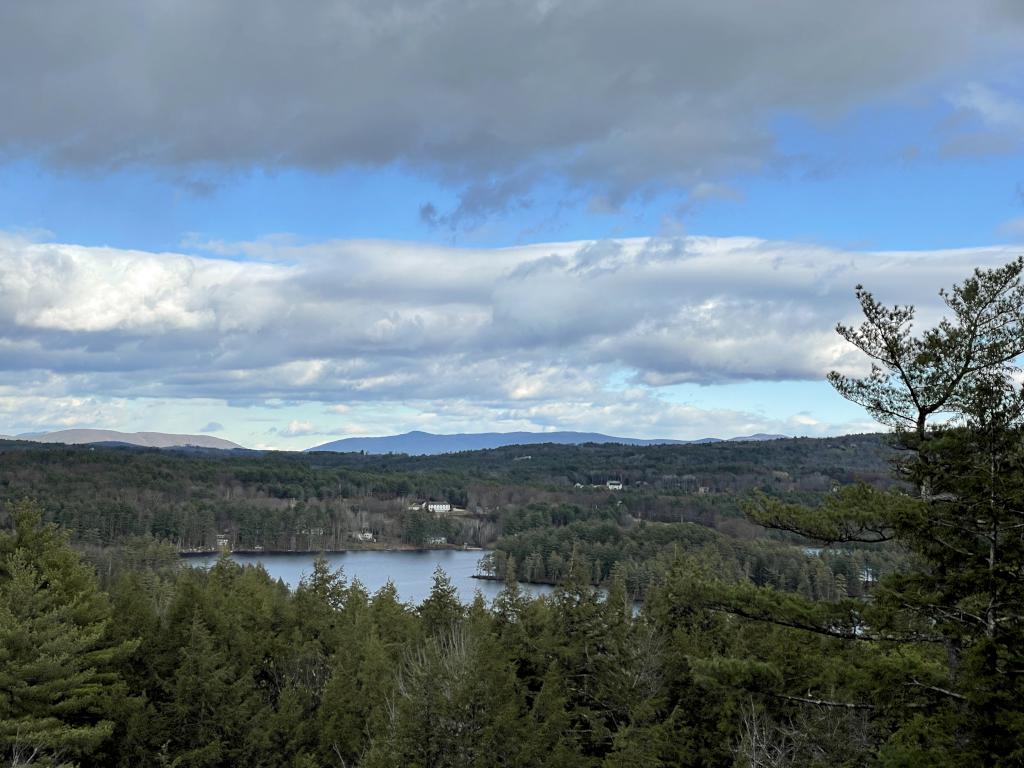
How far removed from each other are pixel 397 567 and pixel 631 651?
74.9 metres

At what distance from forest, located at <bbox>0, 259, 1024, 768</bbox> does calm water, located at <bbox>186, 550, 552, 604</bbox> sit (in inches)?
1305

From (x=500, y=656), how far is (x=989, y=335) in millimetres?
11833

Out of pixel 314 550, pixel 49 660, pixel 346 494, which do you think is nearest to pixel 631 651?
pixel 49 660

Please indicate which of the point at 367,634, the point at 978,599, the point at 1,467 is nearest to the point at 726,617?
the point at 367,634

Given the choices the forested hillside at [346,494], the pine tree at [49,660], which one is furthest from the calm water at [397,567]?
the pine tree at [49,660]

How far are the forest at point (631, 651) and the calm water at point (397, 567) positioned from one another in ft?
109

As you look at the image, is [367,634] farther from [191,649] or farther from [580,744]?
[580,744]

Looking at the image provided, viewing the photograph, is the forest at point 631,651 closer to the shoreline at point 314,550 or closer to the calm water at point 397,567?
the calm water at point 397,567

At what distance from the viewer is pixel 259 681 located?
66.0 ft

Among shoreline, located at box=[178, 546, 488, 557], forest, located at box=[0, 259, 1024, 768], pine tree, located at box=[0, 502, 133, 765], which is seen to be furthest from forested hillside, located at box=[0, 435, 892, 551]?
pine tree, located at box=[0, 502, 133, 765]

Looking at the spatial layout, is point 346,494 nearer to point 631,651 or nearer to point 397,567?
point 397,567

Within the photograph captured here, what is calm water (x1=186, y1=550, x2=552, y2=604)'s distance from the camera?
68.6 meters

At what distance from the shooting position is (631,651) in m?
16.7

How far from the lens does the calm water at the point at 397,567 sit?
68.6 metres
